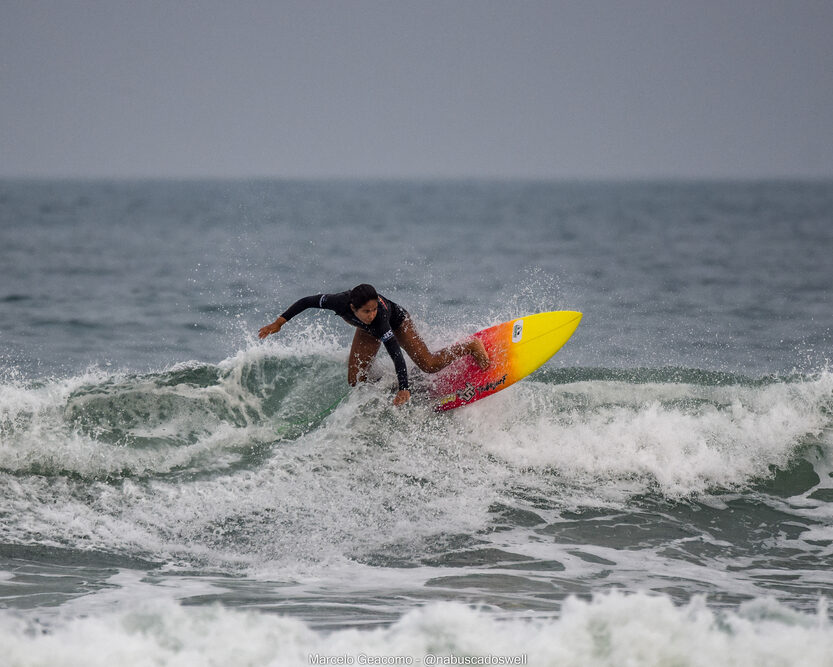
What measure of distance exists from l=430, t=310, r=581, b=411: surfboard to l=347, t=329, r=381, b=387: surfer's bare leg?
62 cm

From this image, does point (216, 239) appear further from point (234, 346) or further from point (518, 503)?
point (518, 503)

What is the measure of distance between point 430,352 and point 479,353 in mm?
454

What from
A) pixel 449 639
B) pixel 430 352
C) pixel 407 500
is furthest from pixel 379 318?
pixel 449 639

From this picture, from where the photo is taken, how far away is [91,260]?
22891mm

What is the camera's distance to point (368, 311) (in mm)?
7164

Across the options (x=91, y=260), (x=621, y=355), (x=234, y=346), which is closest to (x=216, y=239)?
(x=91, y=260)

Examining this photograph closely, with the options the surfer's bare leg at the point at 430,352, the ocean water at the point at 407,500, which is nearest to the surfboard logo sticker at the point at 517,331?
the surfer's bare leg at the point at 430,352

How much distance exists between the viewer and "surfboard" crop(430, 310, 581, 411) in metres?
8.29

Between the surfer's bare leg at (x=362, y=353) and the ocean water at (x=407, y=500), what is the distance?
193 mm

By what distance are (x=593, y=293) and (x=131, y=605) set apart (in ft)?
45.8

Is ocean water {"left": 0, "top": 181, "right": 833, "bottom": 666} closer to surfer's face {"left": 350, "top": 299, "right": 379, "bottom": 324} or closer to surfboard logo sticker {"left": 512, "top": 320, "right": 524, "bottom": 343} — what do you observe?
surfboard logo sticker {"left": 512, "top": 320, "right": 524, "bottom": 343}

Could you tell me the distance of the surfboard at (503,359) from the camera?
8.29 m

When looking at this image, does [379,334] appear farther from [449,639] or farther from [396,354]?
[449,639]

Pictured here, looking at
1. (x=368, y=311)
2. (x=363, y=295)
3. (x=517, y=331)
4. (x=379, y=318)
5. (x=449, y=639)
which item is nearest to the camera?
(x=449, y=639)
